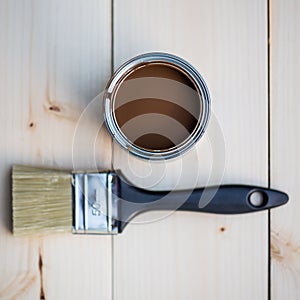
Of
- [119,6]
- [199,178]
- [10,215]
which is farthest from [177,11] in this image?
[10,215]

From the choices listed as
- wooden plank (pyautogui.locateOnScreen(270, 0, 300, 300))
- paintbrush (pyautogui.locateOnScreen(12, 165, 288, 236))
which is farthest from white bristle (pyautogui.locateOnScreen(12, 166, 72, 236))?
wooden plank (pyautogui.locateOnScreen(270, 0, 300, 300))

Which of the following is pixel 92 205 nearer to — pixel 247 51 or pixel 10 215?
pixel 10 215

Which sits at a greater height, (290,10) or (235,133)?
(290,10)

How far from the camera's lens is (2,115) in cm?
61

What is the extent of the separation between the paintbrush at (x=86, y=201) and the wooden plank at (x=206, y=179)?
0.02m

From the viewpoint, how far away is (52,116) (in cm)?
60

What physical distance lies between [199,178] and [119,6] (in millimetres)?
201

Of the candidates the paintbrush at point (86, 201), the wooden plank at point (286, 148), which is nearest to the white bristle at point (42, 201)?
the paintbrush at point (86, 201)

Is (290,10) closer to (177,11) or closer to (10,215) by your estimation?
(177,11)

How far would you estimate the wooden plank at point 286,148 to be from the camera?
599 mm

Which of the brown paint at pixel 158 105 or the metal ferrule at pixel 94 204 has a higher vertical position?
the brown paint at pixel 158 105

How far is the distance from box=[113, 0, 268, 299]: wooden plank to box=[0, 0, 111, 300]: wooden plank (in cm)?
2

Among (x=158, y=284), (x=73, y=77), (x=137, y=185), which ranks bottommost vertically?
(x=158, y=284)

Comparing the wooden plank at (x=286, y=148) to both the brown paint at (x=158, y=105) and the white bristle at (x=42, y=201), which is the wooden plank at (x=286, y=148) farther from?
the white bristle at (x=42, y=201)
